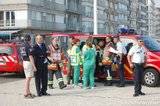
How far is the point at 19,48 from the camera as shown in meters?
20.4

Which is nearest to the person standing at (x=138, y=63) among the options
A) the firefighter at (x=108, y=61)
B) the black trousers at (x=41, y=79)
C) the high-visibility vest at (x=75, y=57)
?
the firefighter at (x=108, y=61)

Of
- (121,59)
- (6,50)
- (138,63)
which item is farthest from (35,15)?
(138,63)

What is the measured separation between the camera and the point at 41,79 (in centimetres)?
1423

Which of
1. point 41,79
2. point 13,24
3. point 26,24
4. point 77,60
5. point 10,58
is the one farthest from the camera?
point 13,24

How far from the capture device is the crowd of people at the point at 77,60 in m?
13.8

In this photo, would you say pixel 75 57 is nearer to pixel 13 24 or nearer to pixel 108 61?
pixel 108 61

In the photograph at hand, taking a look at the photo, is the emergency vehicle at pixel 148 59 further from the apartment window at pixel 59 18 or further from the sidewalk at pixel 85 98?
the apartment window at pixel 59 18

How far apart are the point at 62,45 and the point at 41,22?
161 feet

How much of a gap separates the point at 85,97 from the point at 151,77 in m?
3.20

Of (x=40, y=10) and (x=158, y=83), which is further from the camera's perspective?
(x=40, y=10)

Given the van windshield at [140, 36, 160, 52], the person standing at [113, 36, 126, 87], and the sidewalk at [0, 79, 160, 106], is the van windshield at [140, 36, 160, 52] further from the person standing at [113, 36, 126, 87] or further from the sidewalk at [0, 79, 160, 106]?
the sidewalk at [0, 79, 160, 106]

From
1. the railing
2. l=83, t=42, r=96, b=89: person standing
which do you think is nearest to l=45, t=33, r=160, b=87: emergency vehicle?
l=83, t=42, r=96, b=89: person standing

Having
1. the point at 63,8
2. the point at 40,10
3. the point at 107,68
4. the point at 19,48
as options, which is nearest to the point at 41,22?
the point at 40,10

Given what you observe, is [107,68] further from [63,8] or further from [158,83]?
[63,8]
